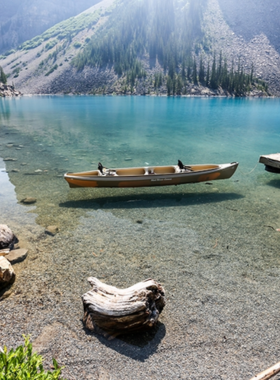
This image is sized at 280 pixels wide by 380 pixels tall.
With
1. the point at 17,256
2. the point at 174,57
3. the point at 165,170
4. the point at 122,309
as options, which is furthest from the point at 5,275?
the point at 174,57

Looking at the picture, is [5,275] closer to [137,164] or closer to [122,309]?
[122,309]

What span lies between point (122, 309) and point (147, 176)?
27.8 ft

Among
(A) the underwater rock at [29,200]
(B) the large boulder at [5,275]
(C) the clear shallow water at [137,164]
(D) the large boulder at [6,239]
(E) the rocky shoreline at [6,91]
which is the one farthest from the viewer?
(E) the rocky shoreline at [6,91]

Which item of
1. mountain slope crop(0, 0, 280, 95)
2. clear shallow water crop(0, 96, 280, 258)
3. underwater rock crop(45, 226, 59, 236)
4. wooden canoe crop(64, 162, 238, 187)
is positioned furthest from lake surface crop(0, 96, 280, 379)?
mountain slope crop(0, 0, 280, 95)

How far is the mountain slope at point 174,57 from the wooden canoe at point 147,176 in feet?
427

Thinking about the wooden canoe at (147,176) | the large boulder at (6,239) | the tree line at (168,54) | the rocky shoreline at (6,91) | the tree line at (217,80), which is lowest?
the large boulder at (6,239)

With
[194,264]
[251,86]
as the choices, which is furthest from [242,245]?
[251,86]

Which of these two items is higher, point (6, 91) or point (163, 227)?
point (6, 91)

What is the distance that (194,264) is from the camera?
322 inches

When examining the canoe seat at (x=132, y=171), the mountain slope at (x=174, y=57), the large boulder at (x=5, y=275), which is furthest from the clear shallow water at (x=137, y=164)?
the mountain slope at (x=174, y=57)

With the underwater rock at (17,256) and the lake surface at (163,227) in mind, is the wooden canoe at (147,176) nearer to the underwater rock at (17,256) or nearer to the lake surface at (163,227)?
the lake surface at (163,227)

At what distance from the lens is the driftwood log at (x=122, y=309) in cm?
529

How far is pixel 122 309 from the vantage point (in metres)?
5.31

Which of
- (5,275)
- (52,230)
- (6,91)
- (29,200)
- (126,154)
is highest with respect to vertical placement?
(6,91)
